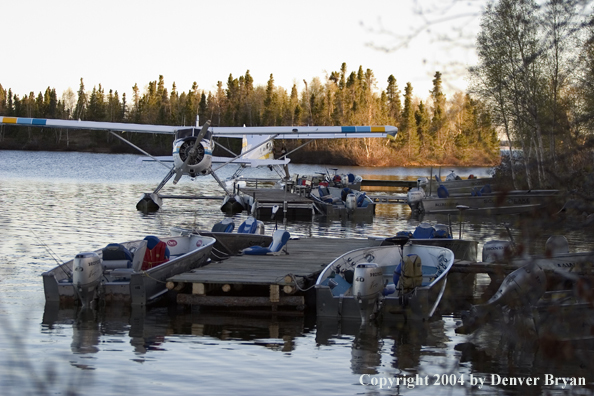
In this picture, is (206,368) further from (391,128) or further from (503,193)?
(391,128)

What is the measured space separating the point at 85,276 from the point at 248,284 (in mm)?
2465

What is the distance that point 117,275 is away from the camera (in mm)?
12141

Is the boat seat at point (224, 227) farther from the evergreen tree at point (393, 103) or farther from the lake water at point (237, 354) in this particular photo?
the evergreen tree at point (393, 103)

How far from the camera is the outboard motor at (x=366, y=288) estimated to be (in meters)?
10.2

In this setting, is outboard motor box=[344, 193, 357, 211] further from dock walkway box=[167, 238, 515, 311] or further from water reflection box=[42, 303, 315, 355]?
water reflection box=[42, 303, 315, 355]

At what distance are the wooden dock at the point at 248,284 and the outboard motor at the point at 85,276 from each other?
47.0 inches

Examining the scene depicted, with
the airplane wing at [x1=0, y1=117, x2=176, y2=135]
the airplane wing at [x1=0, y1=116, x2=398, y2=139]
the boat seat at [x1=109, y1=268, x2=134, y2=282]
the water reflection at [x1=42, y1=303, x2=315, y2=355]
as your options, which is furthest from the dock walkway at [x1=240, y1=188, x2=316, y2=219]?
the water reflection at [x1=42, y1=303, x2=315, y2=355]

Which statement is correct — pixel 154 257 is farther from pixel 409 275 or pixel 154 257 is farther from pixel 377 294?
pixel 409 275

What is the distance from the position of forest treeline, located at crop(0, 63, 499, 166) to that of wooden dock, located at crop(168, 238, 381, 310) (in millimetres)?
54335

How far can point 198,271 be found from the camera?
1200cm

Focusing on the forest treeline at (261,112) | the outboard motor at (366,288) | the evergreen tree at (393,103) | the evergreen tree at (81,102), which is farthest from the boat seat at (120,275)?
the evergreen tree at (81,102)

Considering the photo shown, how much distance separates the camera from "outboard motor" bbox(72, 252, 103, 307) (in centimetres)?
1073

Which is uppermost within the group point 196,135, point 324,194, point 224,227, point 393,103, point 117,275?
point 393,103

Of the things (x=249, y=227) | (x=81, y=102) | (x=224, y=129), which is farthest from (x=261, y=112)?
(x=249, y=227)
